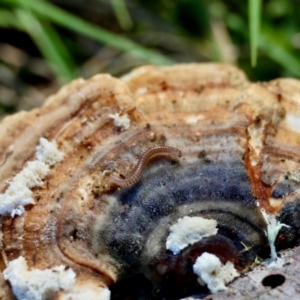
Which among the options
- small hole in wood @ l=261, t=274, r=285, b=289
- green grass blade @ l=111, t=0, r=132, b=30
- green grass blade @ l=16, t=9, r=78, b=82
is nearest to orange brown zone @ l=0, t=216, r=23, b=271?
small hole in wood @ l=261, t=274, r=285, b=289

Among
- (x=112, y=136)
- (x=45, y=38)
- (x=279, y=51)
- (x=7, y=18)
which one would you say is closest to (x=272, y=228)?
(x=112, y=136)

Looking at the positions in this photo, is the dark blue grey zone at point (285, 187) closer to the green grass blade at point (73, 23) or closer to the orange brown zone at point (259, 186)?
the orange brown zone at point (259, 186)

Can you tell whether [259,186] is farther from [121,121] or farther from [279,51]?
[279,51]

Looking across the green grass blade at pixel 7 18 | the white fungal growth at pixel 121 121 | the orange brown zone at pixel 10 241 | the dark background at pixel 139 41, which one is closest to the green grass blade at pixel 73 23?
the dark background at pixel 139 41

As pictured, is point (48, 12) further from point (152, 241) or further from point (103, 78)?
point (152, 241)

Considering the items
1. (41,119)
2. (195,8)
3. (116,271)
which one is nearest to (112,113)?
(41,119)

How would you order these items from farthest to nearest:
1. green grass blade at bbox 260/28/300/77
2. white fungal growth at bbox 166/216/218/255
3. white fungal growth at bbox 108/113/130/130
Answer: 1. green grass blade at bbox 260/28/300/77
2. white fungal growth at bbox 108/113/130/130
3. white fungal growth at bbox 166/216/218/255

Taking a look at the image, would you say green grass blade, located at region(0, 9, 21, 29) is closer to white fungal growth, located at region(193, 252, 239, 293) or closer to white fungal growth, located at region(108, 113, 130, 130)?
white fungal growth, located at region(108, 113, 130, 130)
